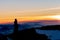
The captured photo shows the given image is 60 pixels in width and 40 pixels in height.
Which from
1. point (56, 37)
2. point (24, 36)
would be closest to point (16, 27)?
point (24, 36)

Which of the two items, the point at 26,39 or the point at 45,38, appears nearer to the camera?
the point at 26,39

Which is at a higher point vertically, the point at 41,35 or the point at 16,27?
the point at 16,27

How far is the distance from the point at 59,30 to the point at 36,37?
1.56 meters

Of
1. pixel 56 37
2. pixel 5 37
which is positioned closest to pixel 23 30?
pixel 5 37

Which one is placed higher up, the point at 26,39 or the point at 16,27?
the point at 16,27

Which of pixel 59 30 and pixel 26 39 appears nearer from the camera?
pixel 59 30

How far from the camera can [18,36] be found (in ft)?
25.3

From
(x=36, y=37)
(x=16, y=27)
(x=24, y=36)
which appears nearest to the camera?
(x=16, y=27)

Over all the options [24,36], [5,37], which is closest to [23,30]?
[24,36]

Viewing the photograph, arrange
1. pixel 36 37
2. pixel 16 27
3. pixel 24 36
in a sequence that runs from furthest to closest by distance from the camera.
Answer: pixel 36 37 < pixel 24 36 < pixel 16 27

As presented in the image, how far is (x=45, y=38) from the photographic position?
884 cm

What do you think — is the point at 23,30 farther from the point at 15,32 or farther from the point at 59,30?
the point at 59,30

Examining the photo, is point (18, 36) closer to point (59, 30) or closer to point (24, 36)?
point (24, 36)

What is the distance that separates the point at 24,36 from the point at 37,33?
3.90 feet
